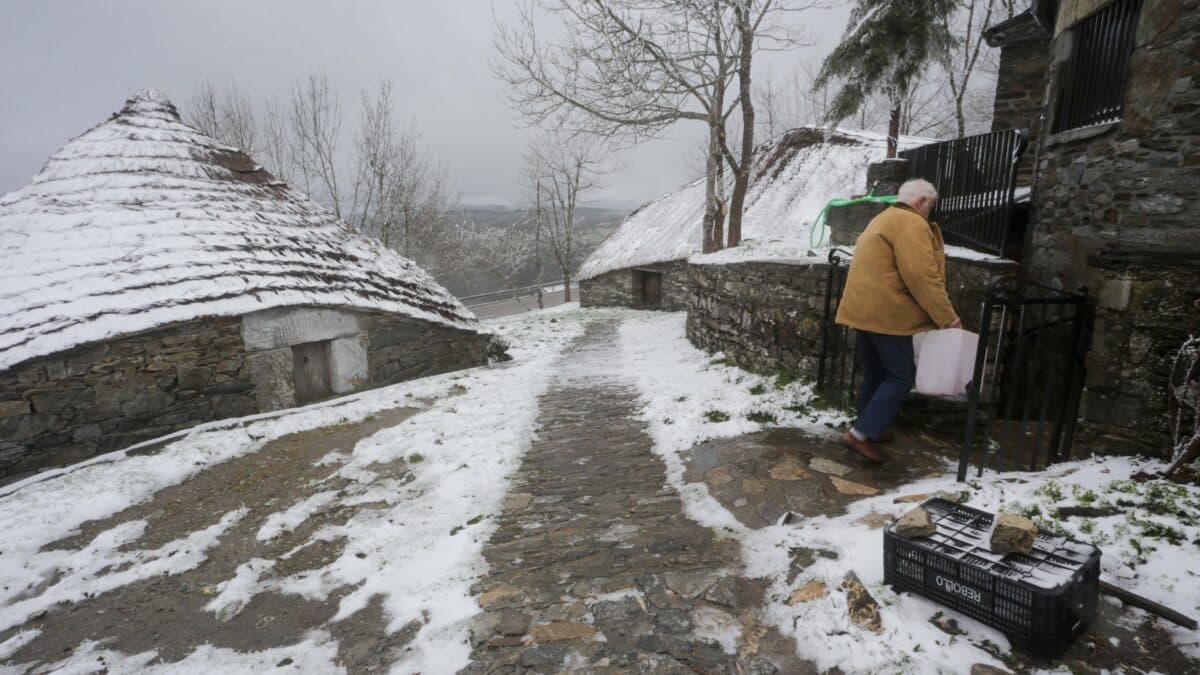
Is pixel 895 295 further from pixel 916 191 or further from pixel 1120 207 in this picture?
pixel 1120 207

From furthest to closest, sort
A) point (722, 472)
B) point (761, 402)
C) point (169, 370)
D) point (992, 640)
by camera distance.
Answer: point (169, 370) < point (761, 402) < point (722, 472) < point (992, 640)

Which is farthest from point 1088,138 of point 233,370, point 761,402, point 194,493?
point 233,370

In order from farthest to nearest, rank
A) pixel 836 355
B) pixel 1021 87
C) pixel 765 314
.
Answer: pixel 1021 87 → pixel 765 314 → pixel 836 355

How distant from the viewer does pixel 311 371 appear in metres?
8.41

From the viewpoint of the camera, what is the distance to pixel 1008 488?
129 inches

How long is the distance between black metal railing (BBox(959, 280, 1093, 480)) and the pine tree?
11448 millimetres

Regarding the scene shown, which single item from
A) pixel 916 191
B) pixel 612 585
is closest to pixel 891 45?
pixel 916 191

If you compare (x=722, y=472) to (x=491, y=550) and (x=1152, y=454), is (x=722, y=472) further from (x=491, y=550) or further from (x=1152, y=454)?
(x=1152, y=454)

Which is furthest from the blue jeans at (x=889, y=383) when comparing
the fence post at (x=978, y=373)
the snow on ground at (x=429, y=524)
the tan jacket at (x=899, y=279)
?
the snow on ground at (x=429, y=524)

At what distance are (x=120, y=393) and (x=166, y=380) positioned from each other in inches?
18.3

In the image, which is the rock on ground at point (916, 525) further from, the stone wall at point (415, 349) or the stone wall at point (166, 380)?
the stone wall at point (415, 349)

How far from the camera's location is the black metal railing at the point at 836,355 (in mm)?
5254

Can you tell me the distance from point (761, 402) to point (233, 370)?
6.98 metres

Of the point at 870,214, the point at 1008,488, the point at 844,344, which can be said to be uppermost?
the point at 870,214
